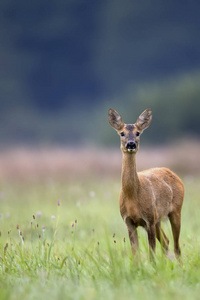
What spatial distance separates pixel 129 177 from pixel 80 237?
4.07 metres

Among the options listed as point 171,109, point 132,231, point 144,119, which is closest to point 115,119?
point 144,119

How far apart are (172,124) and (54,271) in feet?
112

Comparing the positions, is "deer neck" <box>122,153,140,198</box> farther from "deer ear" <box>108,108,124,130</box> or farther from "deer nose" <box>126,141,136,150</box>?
"deer ear" <box>108,108,124,130</box>

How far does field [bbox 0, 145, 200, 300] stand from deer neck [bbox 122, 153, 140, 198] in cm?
62

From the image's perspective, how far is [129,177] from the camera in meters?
6.70

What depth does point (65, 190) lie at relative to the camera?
1736cm

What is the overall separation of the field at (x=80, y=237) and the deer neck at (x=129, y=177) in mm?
624

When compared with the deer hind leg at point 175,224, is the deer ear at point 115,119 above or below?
above

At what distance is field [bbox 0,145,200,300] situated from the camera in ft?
16.6

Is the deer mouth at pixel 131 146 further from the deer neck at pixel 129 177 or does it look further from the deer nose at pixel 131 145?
the deer neck at pixel 129 177

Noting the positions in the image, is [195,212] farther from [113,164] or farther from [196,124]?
[196,124]

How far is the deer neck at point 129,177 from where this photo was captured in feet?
21.9

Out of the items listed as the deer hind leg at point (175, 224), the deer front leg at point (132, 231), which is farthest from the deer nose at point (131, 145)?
the deer hind leg at point (175, 224)

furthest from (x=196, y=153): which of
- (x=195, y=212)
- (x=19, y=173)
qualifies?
(x=195, y=212)
